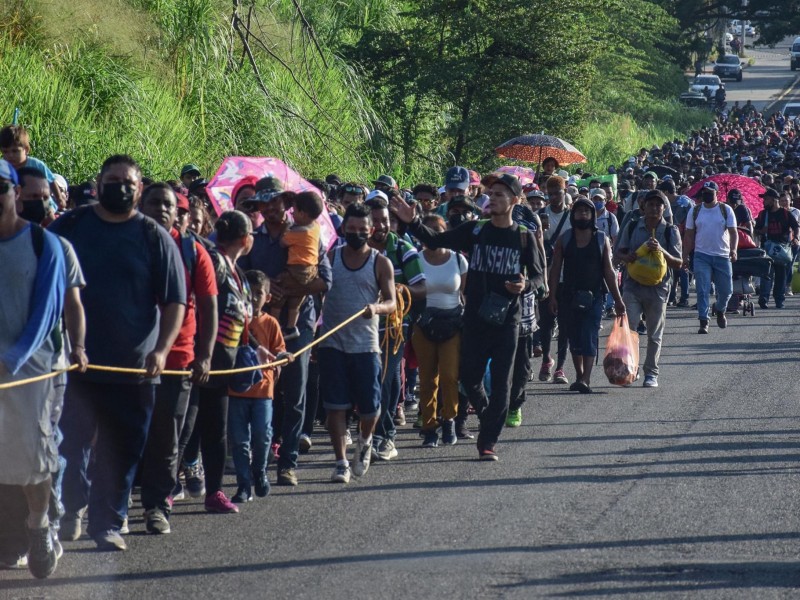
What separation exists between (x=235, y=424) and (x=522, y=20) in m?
17.9

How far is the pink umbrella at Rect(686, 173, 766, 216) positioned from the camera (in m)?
22.1

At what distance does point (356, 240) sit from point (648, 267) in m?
5.27

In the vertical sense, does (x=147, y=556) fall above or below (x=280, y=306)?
below

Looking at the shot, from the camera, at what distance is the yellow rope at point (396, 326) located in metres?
9.62

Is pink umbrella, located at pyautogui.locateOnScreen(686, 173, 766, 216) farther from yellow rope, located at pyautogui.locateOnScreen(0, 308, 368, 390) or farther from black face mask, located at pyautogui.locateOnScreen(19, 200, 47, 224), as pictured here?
black face mask, located at pyautogui.locateOnScreen(19, 200, 47, 224)

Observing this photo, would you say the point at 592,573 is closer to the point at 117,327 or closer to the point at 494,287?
the point at 117,327

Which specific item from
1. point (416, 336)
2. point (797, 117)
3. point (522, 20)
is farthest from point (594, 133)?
point (416, 336)

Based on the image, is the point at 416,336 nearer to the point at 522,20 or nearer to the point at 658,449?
the point at 658,449

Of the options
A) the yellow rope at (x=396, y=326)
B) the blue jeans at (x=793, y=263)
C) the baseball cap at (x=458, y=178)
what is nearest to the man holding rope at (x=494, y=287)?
the yellow rope at (x=396, y=326)

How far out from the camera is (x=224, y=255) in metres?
7.91

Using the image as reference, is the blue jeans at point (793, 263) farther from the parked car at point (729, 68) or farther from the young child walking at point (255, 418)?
the parked car at point (729, 68)

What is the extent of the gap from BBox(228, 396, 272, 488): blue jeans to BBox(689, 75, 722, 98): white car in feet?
238

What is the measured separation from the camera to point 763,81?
99.6m

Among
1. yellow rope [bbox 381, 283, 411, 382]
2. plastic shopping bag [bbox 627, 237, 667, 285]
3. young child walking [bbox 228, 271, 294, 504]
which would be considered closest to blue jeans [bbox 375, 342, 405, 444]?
yellow rope [bbox 381, 283, 411, 382]
